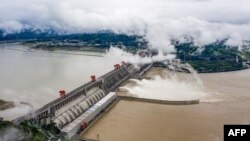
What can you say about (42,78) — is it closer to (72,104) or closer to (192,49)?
(72,104)

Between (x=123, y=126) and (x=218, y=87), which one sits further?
(x=218, y=87)

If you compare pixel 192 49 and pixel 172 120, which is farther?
pixel 192 49

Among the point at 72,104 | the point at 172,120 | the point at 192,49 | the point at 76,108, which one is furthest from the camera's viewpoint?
the point at 192,49

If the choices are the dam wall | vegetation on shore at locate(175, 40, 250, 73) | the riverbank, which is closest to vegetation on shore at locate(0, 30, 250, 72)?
vegetation on shore at locate(175, 40, 250, 73)

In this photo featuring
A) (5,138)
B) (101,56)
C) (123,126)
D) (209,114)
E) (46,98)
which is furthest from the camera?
(101,56)

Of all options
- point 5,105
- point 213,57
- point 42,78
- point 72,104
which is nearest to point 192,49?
point 213,57

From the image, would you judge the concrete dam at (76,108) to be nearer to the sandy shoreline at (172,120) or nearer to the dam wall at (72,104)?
the dam wall at (72,104)

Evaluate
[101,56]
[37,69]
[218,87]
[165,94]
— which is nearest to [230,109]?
[165,94]

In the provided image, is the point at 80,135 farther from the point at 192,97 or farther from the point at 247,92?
the point at 247,92
